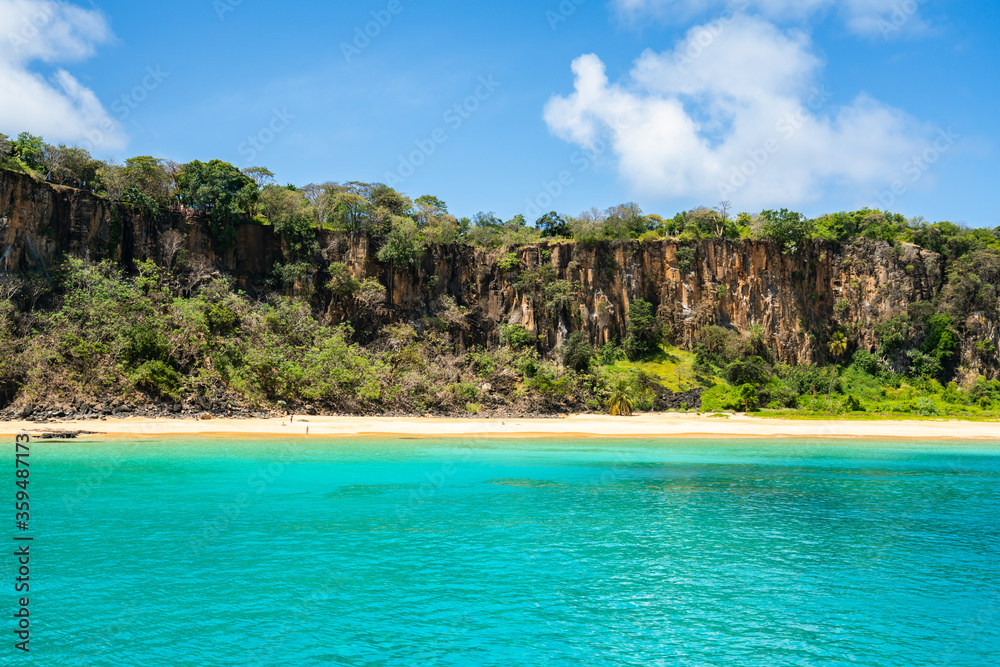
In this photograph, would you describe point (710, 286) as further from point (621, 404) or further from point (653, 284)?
point (621, 404)

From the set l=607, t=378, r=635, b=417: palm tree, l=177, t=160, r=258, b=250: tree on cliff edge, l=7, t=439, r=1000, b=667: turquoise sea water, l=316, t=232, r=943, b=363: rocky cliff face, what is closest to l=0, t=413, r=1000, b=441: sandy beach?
l=607, t=378, r=635, b=417: palm tree

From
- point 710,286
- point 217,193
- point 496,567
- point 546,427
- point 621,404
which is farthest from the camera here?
point 710,286

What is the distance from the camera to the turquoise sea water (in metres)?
8.49

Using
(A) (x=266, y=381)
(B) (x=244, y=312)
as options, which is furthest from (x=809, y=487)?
(B) (x=244, y=312)

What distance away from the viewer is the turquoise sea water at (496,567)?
8492 mm

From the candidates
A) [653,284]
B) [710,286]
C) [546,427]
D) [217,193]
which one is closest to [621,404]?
[546,427]

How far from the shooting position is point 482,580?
36.3 ft

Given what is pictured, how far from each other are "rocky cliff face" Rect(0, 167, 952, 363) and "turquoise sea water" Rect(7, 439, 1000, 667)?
33.6 m

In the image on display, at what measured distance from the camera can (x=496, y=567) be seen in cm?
1177

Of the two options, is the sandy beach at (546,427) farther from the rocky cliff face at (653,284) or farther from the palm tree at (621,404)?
the rocky cliff face at (653,284)

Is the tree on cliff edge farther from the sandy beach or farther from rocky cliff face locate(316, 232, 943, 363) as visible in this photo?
the sandy beach

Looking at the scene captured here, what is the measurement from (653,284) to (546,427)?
28.7 metres

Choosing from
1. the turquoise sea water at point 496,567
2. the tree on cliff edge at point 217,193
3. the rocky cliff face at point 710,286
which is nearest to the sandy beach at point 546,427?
the turquoise sea water at point 496,567

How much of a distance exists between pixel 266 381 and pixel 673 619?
1323 inches
